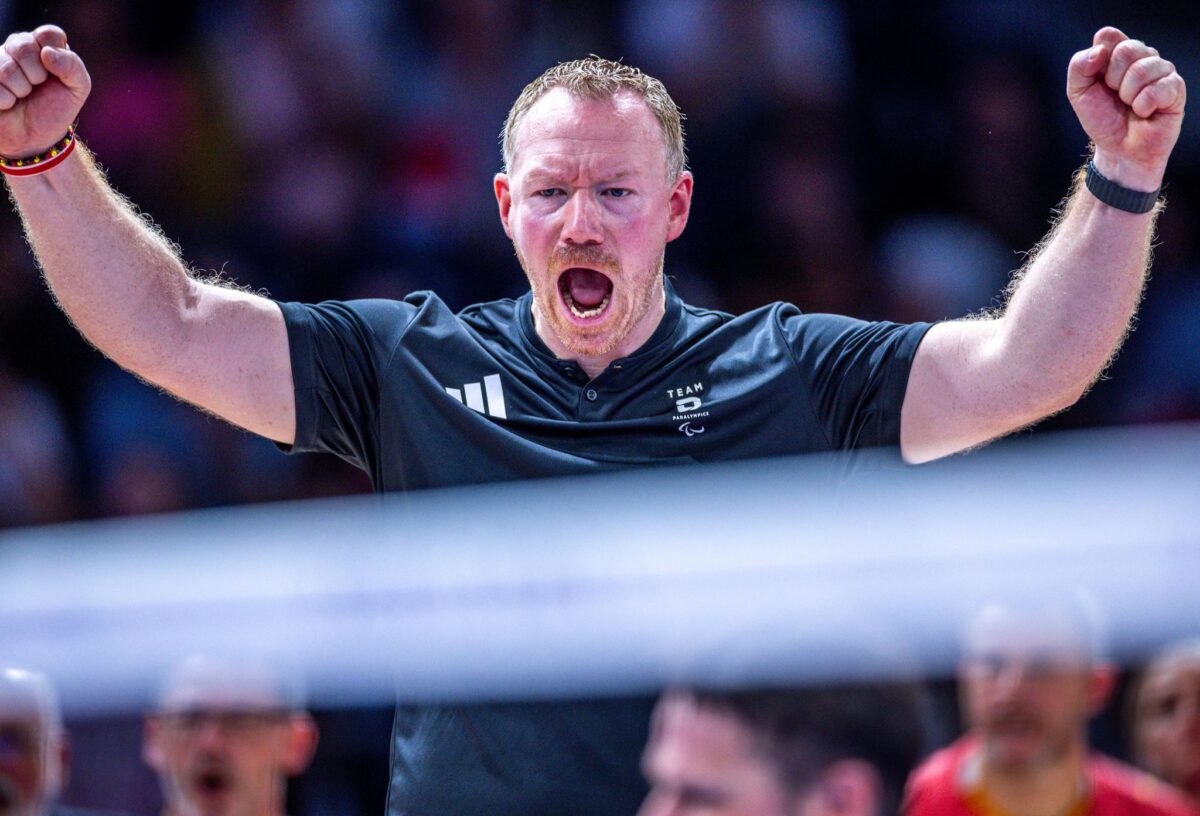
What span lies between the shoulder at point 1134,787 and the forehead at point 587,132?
Result: 6.13 feet

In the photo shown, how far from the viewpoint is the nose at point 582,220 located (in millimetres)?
3111

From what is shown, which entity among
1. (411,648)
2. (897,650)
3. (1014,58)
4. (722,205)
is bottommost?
(411,648)

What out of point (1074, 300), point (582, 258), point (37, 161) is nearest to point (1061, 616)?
point (1074, 300)

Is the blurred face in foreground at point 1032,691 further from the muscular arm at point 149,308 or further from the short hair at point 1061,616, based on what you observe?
the muscular arm at point 149,308

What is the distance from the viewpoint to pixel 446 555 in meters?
2.83

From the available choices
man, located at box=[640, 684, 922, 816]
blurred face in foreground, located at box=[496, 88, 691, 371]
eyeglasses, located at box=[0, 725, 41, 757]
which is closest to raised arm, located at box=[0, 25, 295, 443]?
blurred face in foreground, located at box=[496, 88, 691, 371]

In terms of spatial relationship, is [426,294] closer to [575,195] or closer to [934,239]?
[575,195]

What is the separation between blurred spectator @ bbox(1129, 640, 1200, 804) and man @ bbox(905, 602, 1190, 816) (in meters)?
0.02

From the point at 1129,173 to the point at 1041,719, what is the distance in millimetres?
1517

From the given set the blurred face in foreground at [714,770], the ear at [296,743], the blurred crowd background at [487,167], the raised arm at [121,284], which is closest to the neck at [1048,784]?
the blurred face in foreground at [714,770]

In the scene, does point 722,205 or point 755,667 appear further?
point 722,205

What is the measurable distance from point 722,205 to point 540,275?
2.76 m

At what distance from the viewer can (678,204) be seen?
3.37 m

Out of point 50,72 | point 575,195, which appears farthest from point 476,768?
point 50,72
